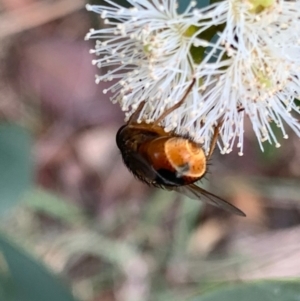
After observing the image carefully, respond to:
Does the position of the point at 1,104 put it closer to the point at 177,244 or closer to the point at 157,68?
the point at 177,244

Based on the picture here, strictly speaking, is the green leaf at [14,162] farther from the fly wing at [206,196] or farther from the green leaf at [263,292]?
the green leaf at [263,292]

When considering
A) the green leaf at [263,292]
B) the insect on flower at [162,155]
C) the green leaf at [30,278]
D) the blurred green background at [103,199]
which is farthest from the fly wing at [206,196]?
the blurred green background at [103,199]

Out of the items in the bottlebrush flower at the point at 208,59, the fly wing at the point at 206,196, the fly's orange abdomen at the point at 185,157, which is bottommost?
the fly wing at the point at 206,196

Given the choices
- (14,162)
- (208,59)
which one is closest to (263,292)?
(208,59)

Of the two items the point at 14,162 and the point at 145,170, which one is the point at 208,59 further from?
the point at 14,162

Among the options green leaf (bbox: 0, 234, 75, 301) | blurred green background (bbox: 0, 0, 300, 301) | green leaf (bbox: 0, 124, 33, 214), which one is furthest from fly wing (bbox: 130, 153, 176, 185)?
blurred green background (bbox: 0, 0, 300, 301)

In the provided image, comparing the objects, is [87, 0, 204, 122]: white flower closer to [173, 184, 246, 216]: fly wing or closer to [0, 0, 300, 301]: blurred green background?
[173, 184, 246, 216]: fly wing

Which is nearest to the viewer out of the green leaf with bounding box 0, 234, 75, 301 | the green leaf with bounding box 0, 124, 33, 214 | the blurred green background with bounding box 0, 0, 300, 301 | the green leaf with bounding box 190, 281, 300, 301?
the green leaf with bounding box 190, 281, 300, 301

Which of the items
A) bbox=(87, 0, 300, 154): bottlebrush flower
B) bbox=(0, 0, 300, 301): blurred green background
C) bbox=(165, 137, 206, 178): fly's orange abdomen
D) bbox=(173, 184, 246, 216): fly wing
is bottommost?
bbox=(0, 0, 300, 301): blurred green background
